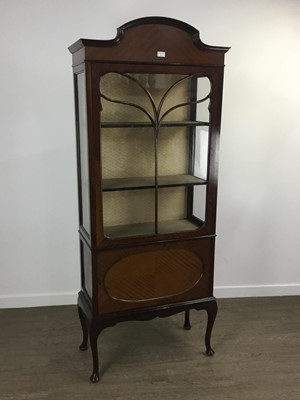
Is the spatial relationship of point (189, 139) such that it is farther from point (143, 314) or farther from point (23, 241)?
point (23, 241)

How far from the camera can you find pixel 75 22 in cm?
245

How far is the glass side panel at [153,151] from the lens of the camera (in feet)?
6.45

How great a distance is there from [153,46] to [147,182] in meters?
0.67

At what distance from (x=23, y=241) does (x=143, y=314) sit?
109 centimetres

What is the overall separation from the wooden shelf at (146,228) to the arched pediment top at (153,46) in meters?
0.84

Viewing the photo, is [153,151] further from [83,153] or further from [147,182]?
[83,153]

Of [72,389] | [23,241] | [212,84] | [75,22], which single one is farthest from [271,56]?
[72,389]

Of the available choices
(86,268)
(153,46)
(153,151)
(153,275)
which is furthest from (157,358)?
(153,46)

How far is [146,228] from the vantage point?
212 cm

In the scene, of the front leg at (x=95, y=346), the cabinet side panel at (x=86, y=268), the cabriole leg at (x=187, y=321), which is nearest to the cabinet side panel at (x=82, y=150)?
the cabinet side panel at (x=86, y=268)

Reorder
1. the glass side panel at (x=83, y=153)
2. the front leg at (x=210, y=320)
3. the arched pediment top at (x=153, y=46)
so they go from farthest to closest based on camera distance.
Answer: the front leg at (x=210, y=320) → the glass side panel at (x=83, y=153) → the arched pediment top at (x=153, y=46)

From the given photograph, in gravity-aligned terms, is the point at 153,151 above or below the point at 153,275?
above

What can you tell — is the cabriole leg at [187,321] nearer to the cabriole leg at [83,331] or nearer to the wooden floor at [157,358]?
the wooden floor at [157,358]

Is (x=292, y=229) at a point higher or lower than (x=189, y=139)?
lower
